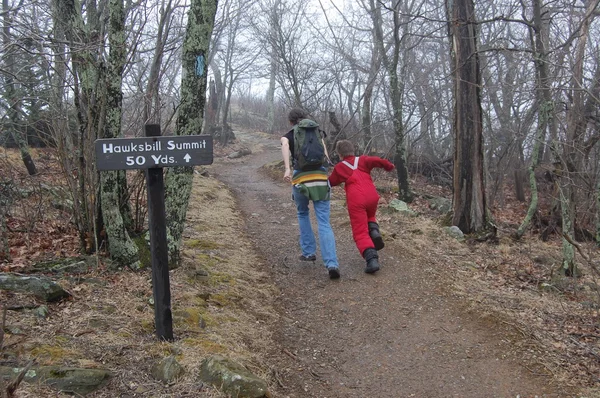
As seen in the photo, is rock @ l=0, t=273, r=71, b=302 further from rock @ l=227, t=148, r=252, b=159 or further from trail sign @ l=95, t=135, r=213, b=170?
rock @ l=227, t=148, r=252, b=159

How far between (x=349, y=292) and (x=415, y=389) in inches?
74.3

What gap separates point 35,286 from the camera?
14.2ft

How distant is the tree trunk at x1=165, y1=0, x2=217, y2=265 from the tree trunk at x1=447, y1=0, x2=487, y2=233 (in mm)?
4984

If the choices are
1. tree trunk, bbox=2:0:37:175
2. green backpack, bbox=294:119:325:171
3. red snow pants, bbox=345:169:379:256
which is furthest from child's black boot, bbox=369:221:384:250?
tree trunk, bbox=2:0:37:175

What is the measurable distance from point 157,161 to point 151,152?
3.1 inches

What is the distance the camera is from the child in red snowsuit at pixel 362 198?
6.21 meters

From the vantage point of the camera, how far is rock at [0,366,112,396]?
3.04 metres

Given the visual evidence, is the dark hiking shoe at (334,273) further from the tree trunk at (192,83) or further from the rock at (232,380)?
the rock at (232,380)

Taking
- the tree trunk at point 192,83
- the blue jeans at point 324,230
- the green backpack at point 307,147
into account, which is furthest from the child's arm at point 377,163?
the tree trunk at point 192,83

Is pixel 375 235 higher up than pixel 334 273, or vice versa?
pixel 375 235

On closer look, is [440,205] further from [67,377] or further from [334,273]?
[67,377]

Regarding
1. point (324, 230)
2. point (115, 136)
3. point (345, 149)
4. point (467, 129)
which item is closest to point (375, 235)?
point (324, 230)

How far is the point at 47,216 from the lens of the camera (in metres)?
6.93

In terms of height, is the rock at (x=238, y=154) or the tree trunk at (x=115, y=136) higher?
the rock at (x=238, y=154)
